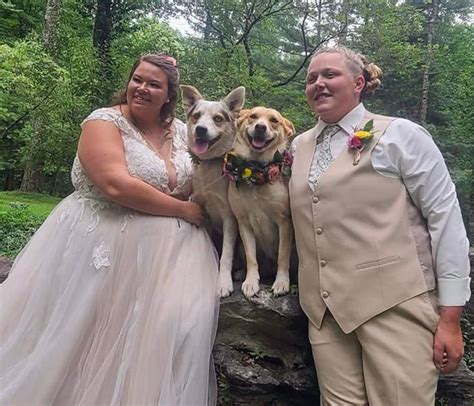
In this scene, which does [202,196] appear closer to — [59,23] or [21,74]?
[21,74]

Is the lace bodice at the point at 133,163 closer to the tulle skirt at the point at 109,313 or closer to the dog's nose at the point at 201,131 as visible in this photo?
the tulle skirt at the point at 109,313

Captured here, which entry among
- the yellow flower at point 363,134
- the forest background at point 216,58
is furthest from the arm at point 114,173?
the forest background at point 216,58

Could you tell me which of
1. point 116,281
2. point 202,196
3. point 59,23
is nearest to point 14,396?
point 116,281

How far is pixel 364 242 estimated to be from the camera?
1.99m

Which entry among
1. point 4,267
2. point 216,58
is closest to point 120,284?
point 4,267

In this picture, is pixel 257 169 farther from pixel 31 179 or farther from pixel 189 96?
pixel 31 179

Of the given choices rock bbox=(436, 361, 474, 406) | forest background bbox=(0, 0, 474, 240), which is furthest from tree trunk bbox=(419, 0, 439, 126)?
rock bbox=(436, 361, 474, 406)

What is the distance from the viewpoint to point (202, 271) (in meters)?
2.46

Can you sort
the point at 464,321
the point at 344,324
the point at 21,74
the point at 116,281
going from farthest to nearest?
1. the point at 21,74
2. the point at 464,321
3. the point at 116,281
4. the point at 344,324

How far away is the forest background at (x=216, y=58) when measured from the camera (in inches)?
354

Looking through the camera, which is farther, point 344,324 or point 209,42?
point 209,42

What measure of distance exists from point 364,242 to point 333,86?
693 millimetres

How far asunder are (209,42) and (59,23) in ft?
11.0

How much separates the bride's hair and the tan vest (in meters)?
1.09
